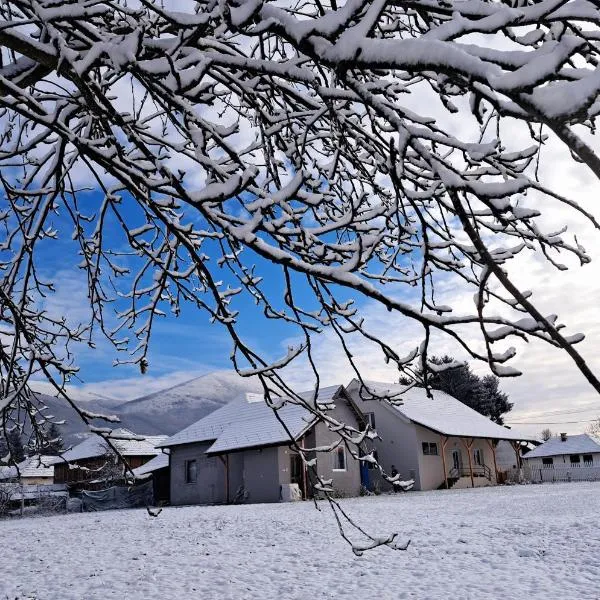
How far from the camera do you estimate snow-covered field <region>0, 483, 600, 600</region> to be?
22.0ft

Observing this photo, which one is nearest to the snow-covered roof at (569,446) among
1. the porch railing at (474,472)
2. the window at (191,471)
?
the porch railing at (474,472)

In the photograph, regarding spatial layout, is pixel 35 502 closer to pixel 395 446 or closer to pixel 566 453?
pixel 395 446

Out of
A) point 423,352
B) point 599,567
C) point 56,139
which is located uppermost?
point 56,139

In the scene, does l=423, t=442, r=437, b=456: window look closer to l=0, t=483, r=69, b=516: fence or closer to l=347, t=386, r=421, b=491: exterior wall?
l=347, t=386, r=421, b=491: exterior wall

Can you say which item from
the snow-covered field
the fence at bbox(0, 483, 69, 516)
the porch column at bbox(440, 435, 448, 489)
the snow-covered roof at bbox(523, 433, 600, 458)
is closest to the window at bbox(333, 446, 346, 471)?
the porch column at bbox(440, 435, 448, 489)

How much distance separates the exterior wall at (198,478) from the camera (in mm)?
25516

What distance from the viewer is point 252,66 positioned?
6.86 feet

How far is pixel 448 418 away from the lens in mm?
31266

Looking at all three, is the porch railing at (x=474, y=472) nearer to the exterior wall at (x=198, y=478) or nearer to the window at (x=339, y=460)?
the window at (x=339, y=460)

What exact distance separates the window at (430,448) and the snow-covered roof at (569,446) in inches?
938

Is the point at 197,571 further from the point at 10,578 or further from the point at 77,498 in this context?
the point at 77,498

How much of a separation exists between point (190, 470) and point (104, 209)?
2513 centimetres

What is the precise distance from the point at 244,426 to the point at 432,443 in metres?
9.58

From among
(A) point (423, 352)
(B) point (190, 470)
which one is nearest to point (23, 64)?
(A) point (423, 352)
